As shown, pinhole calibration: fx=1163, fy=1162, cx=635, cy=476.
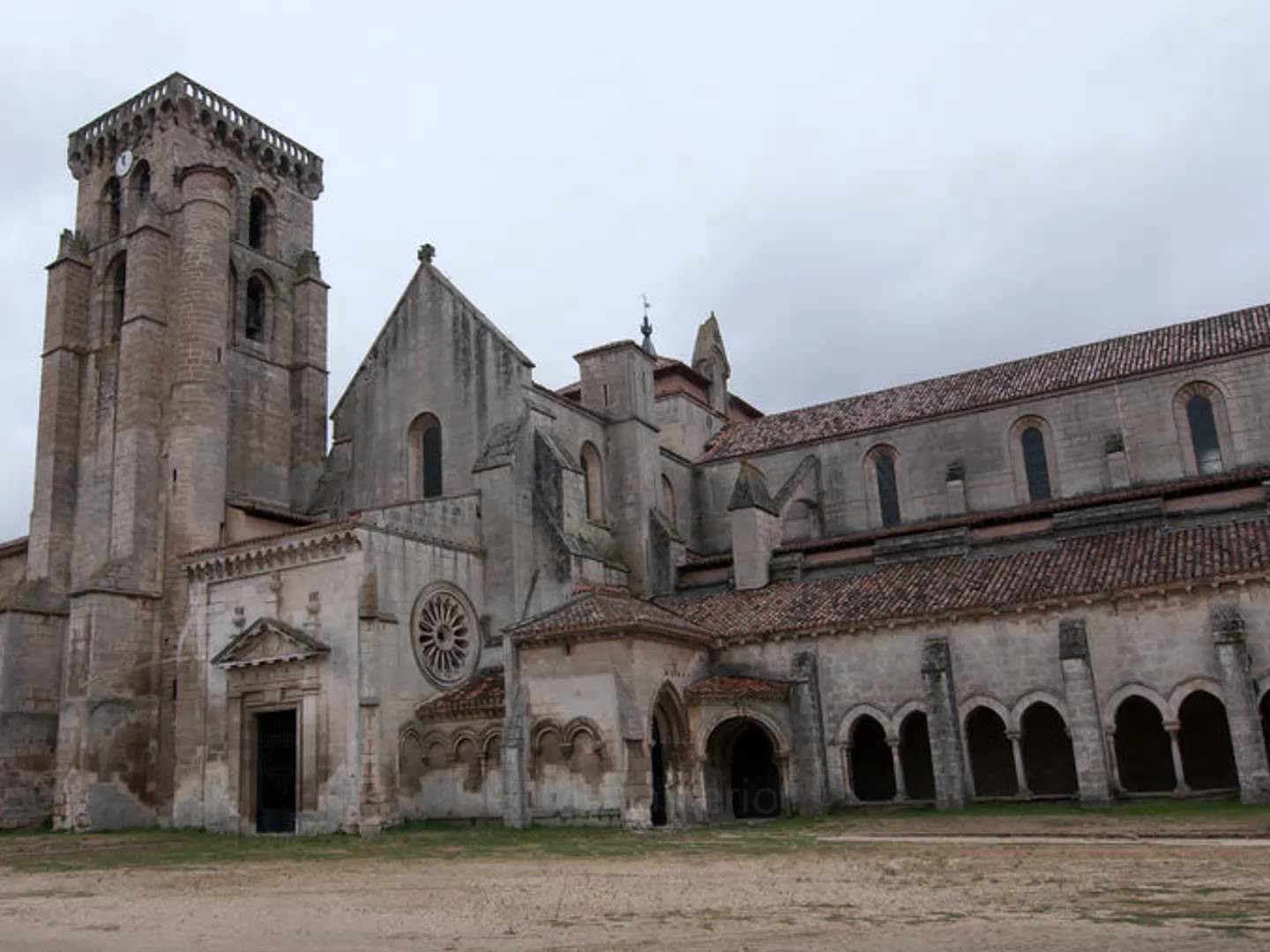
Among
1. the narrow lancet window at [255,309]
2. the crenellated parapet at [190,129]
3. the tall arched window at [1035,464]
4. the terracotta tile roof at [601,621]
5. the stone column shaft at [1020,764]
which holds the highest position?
the crenellated parapet at [190,129]

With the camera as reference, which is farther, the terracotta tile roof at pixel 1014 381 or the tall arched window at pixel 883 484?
the tall arched window at pixel 883 484

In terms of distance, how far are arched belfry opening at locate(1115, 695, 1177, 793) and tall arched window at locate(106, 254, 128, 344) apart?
33574mm

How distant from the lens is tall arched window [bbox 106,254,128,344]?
132ft

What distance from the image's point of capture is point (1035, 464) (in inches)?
1449

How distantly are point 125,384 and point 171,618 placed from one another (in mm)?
7997

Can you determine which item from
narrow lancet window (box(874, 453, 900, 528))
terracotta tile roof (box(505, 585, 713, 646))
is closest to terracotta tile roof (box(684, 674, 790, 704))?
terracotta tile roof (box(505, 585, 713, 646))

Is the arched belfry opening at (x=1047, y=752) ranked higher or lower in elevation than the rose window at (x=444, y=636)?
lower

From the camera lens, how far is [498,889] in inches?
562

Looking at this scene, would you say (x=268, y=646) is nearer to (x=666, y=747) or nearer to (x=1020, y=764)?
(x=666, y=747)

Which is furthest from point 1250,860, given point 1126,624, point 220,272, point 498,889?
point 220,272

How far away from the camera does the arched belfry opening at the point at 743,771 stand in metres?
30.1

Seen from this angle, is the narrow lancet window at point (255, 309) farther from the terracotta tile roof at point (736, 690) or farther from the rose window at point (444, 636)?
the terracotta tile roof at point (736, 690)

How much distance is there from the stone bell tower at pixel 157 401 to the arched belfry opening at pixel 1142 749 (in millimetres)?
24540

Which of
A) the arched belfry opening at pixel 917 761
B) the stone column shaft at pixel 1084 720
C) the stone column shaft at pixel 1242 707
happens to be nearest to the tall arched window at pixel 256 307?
the arched belfry opening at pixel 917 761
